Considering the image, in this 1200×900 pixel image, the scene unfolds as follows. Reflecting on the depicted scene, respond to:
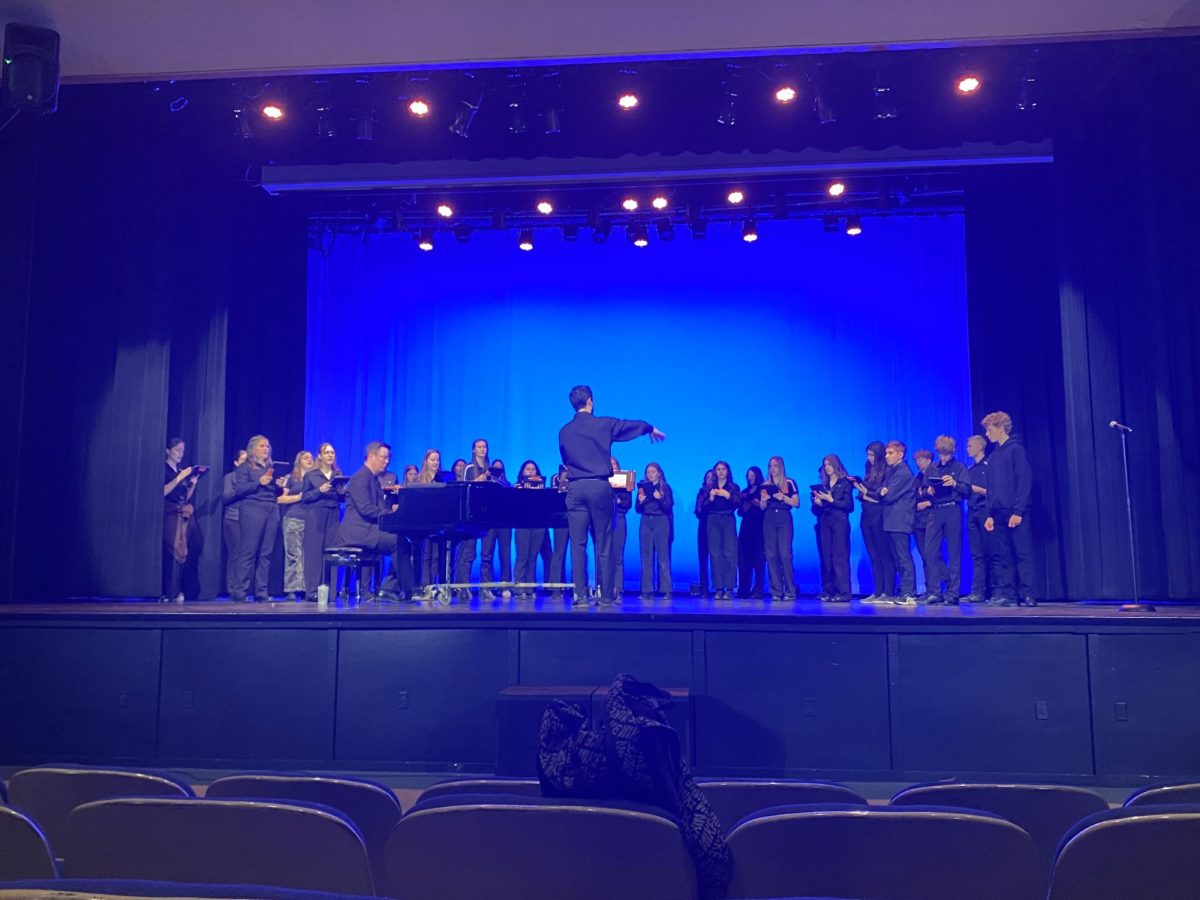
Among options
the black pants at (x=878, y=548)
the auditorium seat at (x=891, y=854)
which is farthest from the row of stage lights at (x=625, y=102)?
the auditorium seat at (x=891, y=854)

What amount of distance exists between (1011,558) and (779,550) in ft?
9.11

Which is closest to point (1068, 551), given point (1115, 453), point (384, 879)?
point (1115, 453)

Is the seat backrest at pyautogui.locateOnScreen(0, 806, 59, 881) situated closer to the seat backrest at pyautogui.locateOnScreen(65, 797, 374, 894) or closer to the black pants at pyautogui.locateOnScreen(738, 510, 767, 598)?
the seat backrest at pyautogui.locateOnScreen(65, 797, 374, 894)

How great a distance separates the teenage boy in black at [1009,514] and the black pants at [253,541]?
25.1 feet

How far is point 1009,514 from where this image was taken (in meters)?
9.70

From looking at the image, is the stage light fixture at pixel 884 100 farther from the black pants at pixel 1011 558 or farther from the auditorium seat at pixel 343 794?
the auditorium seat at pixel 343 794

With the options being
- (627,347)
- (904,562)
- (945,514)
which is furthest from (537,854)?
(627,347)

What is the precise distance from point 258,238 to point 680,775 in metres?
11.8

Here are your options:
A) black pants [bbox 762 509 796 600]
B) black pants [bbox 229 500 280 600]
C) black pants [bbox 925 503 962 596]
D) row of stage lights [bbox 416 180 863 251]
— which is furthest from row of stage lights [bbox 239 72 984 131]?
black pants [bbox 762 509 796 600]

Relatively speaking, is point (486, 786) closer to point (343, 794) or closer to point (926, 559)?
point (343, 794)

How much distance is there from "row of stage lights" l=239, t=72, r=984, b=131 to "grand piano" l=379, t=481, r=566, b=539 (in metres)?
3.43

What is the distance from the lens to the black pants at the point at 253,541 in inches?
420

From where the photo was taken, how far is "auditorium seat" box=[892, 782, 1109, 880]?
2.44 meters

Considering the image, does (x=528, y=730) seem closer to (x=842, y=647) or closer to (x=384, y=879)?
(x=842, y=647)
